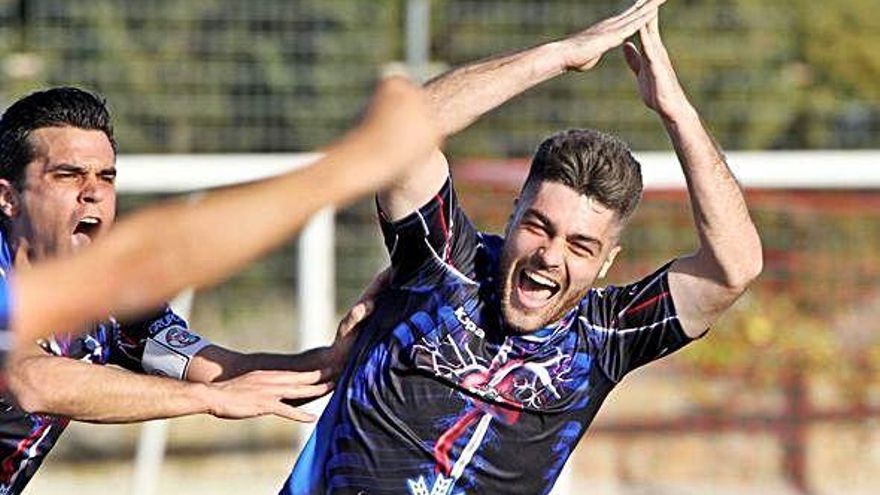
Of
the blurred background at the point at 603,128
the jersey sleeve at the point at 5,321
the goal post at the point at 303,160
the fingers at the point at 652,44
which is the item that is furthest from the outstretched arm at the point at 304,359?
the blurred background at the point at 603,128

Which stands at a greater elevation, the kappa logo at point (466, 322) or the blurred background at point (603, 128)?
the kappa logo at point (466, 322)

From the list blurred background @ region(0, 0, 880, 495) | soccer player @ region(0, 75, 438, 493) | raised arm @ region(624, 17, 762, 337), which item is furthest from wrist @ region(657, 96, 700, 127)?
blurred background @ region(0, 0, 880, 495)

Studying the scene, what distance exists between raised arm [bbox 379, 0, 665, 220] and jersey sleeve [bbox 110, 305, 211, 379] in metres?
0.79

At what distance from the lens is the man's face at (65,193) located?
14.5ft

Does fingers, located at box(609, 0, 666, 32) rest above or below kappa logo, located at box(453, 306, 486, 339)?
above

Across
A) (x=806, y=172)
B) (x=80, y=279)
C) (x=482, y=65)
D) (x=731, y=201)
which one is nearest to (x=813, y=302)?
(x=806, y=172)

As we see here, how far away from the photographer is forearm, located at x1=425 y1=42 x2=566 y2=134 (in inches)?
162

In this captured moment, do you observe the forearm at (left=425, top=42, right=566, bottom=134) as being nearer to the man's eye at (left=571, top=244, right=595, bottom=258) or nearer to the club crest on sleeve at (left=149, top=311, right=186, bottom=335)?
the man's eye at (left=571, top=244, right=595, bottom=258)

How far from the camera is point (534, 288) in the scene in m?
4.39

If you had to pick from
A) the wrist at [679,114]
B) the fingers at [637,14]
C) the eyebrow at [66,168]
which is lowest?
the eyebrow at [66,168]

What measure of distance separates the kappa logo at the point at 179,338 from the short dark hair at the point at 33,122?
0.49 m

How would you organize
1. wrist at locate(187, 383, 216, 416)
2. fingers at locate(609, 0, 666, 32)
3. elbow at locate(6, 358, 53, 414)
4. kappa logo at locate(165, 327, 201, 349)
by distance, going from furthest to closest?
kappa logo at locate(165, 327, 201, 349) < fingers at locate(609, 0, 666, 32) < wrist at locate(187, 383, 216, 416) < elbow at locate(6, 358, 53, 414)

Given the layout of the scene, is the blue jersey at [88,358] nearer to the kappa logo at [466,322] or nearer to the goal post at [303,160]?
the kappa logo at [466,322]

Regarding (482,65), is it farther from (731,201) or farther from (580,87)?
(580,87)
